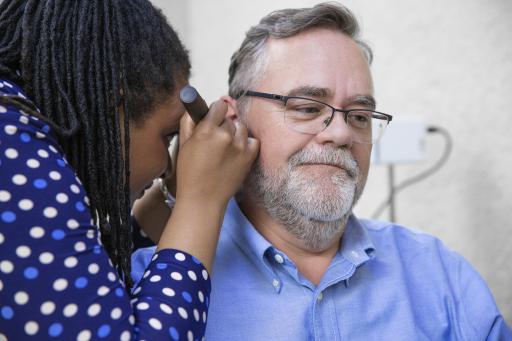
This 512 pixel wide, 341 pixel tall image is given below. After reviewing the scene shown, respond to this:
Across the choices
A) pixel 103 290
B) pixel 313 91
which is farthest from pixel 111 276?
pixel 313 91

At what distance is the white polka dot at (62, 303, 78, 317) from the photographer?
0.64 meters

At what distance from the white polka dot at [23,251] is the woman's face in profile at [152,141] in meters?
0.33

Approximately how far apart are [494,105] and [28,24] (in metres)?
1.65

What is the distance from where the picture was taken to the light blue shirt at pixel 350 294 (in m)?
1.10

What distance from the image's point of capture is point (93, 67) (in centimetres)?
85

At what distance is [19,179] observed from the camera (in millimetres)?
649

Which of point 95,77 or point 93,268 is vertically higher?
point 95,77

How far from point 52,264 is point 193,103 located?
37 centimetres

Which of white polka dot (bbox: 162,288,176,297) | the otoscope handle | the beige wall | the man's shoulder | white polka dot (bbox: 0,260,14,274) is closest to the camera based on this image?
white polka dot (bbox: 0,260,14,274)

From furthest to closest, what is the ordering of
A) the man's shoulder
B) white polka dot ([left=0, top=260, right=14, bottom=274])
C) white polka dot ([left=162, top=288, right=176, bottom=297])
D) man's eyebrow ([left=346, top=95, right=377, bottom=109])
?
the man's shoulder, man's eyebrow ([left=346, top=95, right=377, bottom=109]), white polka dot ([left=162, top=288, right=176, bottom=297]), white polka dot ([left=0, top=260, right=14, bottom=274])

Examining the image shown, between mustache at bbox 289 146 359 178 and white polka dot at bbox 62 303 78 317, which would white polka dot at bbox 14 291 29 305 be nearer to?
white polka dot at bbox 62 303 78 317

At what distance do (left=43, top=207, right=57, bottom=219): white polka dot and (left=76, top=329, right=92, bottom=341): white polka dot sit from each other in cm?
14

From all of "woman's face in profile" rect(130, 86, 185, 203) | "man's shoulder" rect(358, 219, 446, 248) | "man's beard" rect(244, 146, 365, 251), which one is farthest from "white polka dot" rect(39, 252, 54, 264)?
"man's shoulder" rect(358, 219, 446, 248)

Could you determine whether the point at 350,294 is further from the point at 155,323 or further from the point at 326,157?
the point at 155,323
